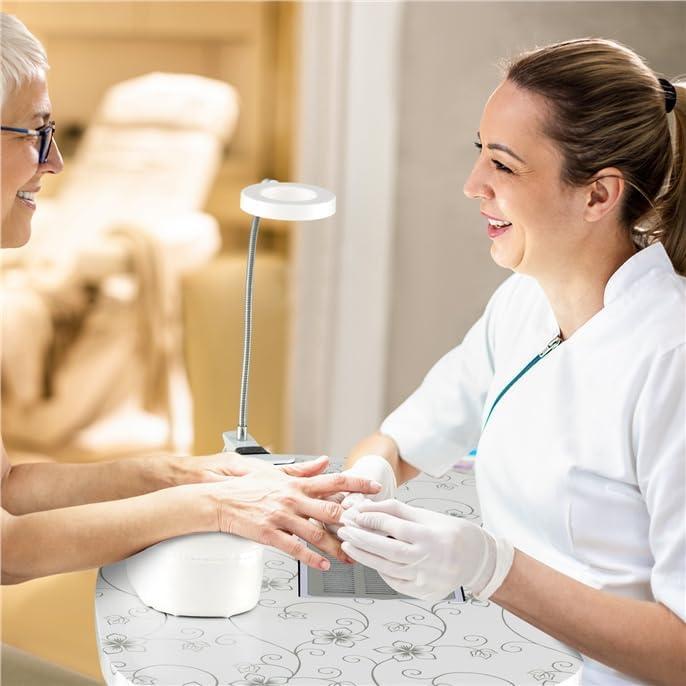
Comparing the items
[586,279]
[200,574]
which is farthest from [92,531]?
[586,279]

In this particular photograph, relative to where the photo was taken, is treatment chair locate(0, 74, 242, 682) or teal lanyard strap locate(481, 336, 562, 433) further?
treatment chair locate(0, 74, 242, 682)

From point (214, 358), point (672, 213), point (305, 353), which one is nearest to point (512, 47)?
point (305, 353)

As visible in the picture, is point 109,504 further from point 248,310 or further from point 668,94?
point 668,94

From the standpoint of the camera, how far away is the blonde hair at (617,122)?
1447 millimetres

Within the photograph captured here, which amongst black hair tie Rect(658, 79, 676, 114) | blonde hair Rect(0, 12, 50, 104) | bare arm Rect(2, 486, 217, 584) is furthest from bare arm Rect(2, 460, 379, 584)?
black hair tie Rect(658, 79, 676, 114)

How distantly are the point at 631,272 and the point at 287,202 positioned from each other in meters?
0.54

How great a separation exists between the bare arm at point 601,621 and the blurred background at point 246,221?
5.96ft

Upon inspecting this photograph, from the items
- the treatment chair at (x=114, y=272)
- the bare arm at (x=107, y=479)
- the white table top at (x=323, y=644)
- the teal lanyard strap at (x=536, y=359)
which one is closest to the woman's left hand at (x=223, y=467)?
the bare arm at (x=107, y=479)

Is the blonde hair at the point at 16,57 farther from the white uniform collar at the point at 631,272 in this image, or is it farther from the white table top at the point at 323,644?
the white uniform collar at the point at 631,272

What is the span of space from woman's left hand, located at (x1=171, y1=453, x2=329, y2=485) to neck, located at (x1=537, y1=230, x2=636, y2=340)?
18.2 inches

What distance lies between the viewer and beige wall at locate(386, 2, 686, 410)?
301 cm

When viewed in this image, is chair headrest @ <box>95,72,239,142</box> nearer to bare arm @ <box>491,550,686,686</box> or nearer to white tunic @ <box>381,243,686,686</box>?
white tunic @ <box>381,243,686,686</box>

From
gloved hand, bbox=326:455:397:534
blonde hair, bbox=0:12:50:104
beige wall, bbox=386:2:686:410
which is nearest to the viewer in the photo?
blonde hair, bbox=0:12:50:104

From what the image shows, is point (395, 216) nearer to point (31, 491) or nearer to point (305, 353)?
point (305, 353)
